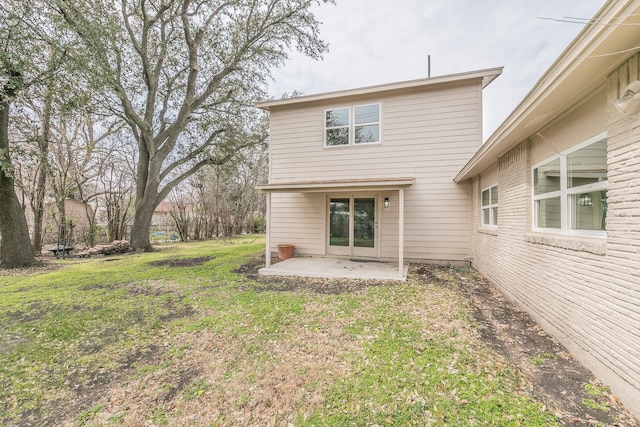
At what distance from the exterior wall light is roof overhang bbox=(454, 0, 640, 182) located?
26 cm

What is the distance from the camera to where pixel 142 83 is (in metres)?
11.9

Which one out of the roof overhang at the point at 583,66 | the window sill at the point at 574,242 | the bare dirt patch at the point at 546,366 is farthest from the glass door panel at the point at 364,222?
the roof overhang at the point at 583,66

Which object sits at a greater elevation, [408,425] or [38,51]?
[38,51]

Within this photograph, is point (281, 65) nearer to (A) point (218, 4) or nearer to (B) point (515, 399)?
(A) point (218, 4)

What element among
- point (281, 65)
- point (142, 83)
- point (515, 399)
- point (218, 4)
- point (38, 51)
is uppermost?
point (218, 4)

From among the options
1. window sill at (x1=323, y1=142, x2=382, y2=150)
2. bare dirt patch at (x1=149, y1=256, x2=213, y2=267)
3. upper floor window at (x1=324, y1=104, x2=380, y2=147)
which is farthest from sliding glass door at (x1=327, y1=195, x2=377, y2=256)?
bare dirt patch at (x1=149, y1=256, x2=213, y2=267)

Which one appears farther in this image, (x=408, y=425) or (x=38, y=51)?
(x=38, y=51)

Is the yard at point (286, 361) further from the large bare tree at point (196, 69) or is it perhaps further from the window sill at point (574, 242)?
the large bare tree at point (196, 69)

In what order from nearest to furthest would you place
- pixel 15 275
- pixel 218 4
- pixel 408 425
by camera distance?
pixel 408 425
pixel 15 275
pixel 218 4

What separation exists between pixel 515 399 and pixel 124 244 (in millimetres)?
13312

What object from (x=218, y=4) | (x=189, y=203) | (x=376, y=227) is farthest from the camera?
(x=189, y=203)

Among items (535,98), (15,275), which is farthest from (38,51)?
(535,98)

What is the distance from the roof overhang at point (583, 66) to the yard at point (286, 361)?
2678mm

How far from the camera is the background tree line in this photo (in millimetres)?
6430
